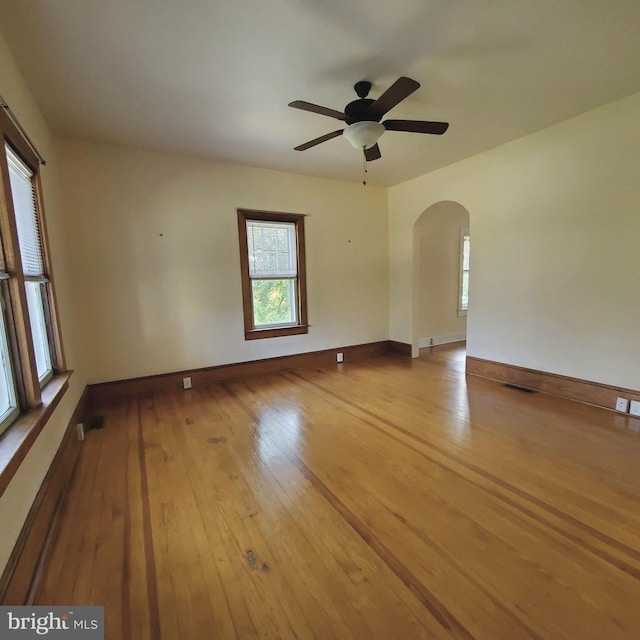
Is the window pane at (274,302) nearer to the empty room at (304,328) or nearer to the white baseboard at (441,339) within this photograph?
the empty room at (304,328)

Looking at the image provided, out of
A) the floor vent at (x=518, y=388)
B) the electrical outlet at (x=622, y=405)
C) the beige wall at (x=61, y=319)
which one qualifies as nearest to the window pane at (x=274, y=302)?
the beige wall at (x=61, y=319)

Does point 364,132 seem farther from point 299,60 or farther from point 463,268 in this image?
point 463,268

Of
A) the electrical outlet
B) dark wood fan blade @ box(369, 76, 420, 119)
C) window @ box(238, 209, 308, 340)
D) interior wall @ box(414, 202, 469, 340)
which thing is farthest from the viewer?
interior wall @ box(414, 202, 469, 340)

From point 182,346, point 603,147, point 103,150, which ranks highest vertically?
point 103,150

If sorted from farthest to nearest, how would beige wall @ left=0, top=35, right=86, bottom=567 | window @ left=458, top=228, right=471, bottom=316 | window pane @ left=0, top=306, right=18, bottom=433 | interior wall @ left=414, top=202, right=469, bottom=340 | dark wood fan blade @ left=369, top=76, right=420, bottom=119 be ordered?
window @ left=458, top=228, right=471, bottom=316, interior wall @ left=414, top=202, right=469, bottom=340, dark wood fan blade @ left=369, top=76, right=420, bottom=119, window pane @ left=0, top=306, right=18, bottom=433, beige wall @ left=0, top=35, right=86, bottom=567

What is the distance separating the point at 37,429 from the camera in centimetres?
161

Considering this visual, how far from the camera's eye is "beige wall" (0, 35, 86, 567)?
1.36 metres

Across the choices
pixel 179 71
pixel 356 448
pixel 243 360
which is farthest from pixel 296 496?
pixel 179 71

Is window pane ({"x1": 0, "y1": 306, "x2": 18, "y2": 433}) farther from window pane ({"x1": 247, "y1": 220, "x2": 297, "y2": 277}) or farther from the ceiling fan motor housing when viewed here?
window pane ({"x1": 247, "y1": 220, "x2": 297, "y2": 277})

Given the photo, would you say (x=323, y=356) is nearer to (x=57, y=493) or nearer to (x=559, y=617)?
(x=57, y=493)

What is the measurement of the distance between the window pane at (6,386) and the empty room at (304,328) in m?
0.02

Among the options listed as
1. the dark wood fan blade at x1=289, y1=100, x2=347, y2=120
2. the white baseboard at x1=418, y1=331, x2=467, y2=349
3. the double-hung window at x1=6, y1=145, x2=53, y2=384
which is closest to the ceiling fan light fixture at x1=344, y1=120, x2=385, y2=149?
the dark wood fan blade at x1=289, y1=100, x2=347, y2=120

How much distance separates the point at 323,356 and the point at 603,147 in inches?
151

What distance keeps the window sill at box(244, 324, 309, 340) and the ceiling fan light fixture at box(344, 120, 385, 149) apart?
2653 mm
